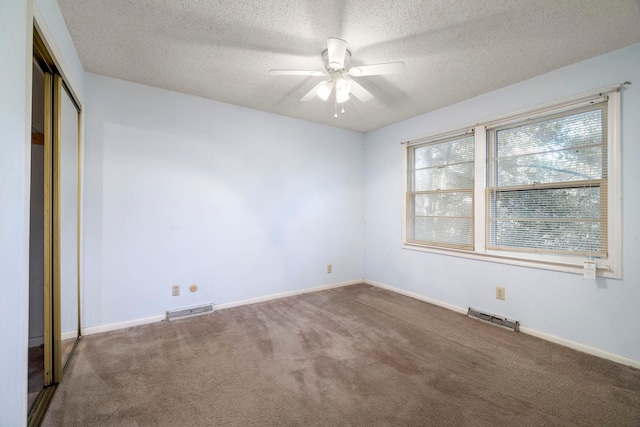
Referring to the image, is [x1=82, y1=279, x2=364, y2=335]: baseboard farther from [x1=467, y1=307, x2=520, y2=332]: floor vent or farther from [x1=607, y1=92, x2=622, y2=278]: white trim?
[x1=607, y1=92, x2=622, y2=278]: white trim

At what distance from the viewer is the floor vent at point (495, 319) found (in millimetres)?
2748

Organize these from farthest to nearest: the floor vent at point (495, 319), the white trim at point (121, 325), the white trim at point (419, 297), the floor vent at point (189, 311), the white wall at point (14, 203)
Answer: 1. the white trim at point (419, 297)
2. the floor vent at point (189, 311)
3. the floor vent at point (495, 319)
4. the white trim at point (121, 325)
5. the white wall at point (14, 203)

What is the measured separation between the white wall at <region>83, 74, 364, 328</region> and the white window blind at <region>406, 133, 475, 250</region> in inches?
43.9

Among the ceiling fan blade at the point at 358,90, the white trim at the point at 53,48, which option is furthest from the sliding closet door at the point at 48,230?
the ceiling fan blade at the point at 358,90

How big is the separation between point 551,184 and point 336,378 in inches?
104

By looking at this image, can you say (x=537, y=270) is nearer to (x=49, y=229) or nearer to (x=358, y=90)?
(x=358, y=90)

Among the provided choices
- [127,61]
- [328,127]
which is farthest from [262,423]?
[328,127]

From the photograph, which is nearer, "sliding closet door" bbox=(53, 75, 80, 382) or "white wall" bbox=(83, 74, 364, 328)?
"sliding closet door" bbox=(53, 75, 80, 382)

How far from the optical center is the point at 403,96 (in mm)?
3096

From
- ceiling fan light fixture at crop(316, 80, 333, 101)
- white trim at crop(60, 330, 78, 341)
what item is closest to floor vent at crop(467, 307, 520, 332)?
ceiling fan light fixture at crop(316, 80, 333, 101)

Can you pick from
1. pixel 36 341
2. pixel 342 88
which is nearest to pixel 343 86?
pixel 342 88

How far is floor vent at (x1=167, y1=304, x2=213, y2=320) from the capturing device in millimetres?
2964

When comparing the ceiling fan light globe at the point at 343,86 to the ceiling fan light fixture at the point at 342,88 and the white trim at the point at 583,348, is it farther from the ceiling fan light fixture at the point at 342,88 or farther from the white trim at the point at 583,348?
the white trim at the point at 583,348

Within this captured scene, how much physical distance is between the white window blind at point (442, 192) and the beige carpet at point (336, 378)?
1.11 metres
